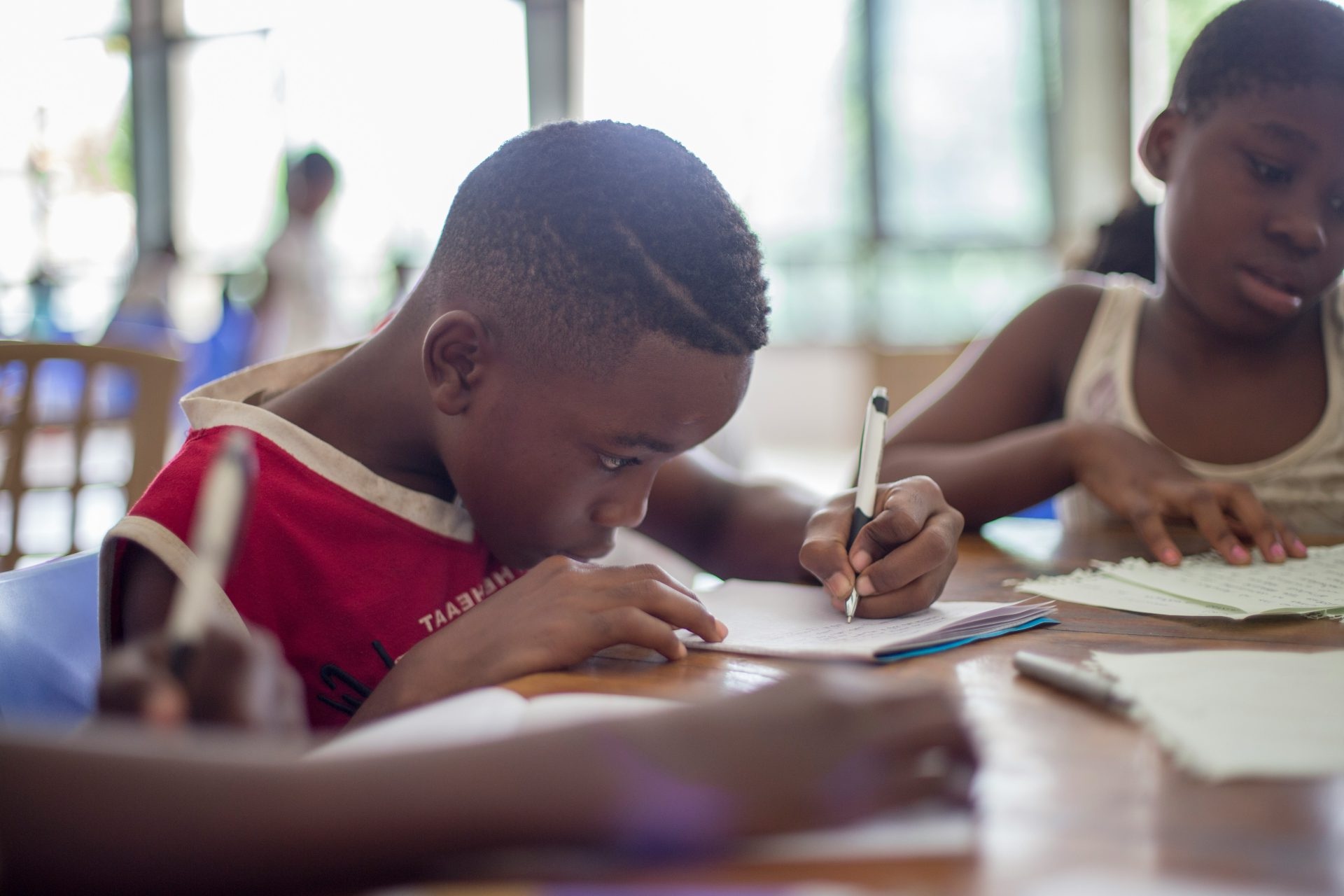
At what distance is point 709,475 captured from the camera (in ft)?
4.17

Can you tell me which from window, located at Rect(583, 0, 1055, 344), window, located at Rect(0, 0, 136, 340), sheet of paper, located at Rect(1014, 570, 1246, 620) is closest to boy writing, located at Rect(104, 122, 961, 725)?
sheet of paper, located at Rect(1014, 570, 1246, 620)

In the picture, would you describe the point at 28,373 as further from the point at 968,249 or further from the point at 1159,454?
the point at 968,249

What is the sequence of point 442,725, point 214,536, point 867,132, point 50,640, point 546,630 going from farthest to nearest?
1. point 867,132
2. point 50,640
3. point 546,630
4. point 442,725
5. point 214,536

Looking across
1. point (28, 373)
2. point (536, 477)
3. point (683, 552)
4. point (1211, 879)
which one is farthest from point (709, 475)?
point (1211, 879)

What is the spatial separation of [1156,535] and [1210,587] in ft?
0.45

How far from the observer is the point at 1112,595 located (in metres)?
0.85

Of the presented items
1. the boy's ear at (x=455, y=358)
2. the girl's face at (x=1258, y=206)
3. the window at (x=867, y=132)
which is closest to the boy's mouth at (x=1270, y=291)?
the girl's face at (x=1258, y=206)

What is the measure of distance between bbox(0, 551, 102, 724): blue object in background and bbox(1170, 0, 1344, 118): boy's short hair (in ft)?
4.04

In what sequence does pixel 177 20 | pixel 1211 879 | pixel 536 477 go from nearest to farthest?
pixel 1211 879 → pixel 536 477 → pixel 177 20

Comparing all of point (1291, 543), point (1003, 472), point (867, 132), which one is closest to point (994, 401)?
point (1003, 472)

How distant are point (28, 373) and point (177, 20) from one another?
22.2ft

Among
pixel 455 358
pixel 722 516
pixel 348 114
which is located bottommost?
pixel 722 516

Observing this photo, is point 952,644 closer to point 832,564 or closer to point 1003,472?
point 832,564

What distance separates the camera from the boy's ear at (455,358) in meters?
0.84
